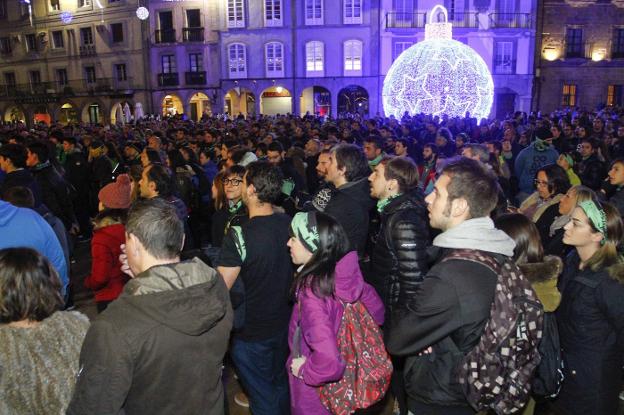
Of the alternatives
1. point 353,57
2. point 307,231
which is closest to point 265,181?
point 307,231

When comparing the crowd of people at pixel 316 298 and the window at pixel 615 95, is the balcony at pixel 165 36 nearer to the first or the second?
the window at pixel 615 95

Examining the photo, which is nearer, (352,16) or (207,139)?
(207,139)

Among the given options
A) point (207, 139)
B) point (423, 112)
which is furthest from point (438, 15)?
point (207, 139)

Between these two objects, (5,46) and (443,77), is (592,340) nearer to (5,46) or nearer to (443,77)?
(443,77)

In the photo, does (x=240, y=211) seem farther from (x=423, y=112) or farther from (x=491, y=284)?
(x=423, y=112)

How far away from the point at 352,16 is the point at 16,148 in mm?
25661

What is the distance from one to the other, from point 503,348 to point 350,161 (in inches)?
97.1

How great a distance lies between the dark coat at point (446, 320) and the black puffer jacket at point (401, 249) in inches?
34.7

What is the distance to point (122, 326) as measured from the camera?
190cm

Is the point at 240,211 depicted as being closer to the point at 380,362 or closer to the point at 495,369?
the point at 380,362

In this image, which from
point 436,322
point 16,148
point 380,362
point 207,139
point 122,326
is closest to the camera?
point 122,326

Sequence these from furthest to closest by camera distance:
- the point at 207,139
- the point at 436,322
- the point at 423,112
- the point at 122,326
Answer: the point at 423,112
the point at 207,139
the point at 436,322
the point at 122,326

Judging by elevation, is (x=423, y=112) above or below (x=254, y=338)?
above

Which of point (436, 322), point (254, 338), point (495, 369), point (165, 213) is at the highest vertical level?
point (165, 213)
